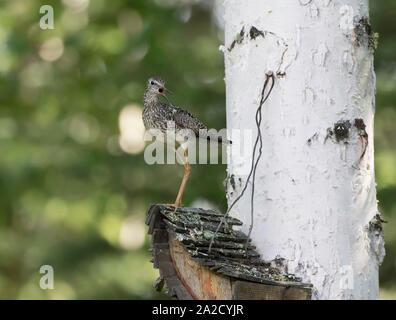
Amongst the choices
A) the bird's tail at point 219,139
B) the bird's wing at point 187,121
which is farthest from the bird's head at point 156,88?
the bird's tail at point 219,139

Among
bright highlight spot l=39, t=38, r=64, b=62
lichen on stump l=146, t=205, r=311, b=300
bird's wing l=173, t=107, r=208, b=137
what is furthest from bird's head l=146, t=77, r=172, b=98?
bright highlight spot l=39, t=38, r=64, b=62

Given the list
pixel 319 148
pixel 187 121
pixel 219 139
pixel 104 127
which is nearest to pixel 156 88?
pixel 187 121

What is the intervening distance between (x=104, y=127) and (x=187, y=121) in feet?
19.7

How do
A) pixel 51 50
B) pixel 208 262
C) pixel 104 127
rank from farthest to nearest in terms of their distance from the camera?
pixel 51 50, pixel 104 127, pixel 208 262

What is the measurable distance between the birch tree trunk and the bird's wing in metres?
0.88

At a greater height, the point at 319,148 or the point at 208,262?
the point at 319,148

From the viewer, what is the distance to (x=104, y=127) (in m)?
10.5

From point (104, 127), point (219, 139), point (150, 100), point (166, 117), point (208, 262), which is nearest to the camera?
point (208, 262)

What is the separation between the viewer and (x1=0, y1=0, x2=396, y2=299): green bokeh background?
920 centimetres

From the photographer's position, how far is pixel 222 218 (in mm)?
3803

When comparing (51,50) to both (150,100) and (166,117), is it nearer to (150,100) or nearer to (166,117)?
(150,100)

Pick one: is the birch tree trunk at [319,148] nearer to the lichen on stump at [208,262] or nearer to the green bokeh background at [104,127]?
the lichen on stump at [208,262]

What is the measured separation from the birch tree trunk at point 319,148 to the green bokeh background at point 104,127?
4883mm

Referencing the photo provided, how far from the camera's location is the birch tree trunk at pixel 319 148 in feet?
11.3
